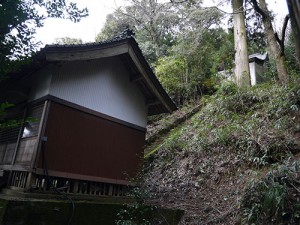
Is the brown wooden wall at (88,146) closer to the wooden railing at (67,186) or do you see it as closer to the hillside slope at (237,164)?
the wooden railing at (67,186)

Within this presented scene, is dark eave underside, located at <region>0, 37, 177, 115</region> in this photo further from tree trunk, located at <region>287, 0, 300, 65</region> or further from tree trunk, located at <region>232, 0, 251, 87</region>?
tree trunk, located at <region>232, 0, 251, 87</region>

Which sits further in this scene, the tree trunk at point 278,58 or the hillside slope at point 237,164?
the tree trunk at point 278,58

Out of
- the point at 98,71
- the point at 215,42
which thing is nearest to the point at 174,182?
the point at 98,71

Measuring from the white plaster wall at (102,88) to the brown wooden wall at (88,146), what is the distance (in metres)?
0.33

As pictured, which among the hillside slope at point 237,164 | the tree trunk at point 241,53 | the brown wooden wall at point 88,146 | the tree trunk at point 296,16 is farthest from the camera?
the tree trunk at point 241,53

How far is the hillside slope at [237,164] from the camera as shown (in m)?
5.33

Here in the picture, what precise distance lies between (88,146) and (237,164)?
15.1ft

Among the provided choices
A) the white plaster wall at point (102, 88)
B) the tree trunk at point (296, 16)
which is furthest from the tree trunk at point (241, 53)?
the tree trunk at point (296, 16)

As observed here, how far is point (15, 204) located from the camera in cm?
456

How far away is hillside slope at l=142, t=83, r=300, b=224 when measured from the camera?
5.33 metres

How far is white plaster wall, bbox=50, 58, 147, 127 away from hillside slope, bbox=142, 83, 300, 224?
2611 millimetres

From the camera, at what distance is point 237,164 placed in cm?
812

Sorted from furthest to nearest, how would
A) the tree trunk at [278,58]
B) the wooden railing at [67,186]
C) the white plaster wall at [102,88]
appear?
1. the tree trunk at [278,58]
2. the white plaster wall at [102,88]
3. the wooden railing at [67,186]

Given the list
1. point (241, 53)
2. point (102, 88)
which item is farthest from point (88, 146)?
point (241, 53)
